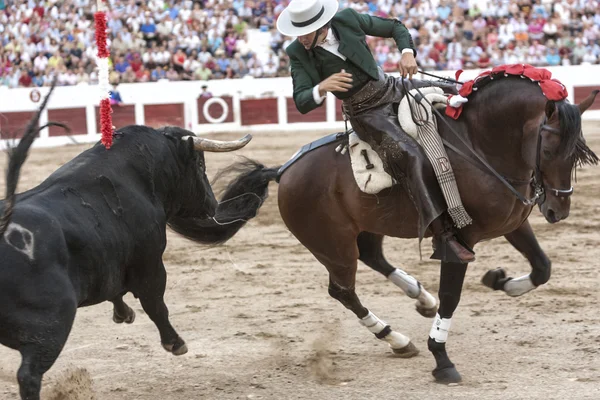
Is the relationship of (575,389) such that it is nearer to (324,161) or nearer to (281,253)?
(324,161)

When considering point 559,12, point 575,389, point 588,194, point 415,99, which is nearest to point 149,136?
point 415,99

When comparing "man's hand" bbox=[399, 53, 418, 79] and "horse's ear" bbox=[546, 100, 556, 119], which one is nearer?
"horse's ear" bbox=[546, 100, 556, 119]

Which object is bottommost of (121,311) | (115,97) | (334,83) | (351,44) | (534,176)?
(115,97)

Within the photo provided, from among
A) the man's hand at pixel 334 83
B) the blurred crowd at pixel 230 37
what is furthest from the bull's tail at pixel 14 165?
the blurred crowd at pixel 230 37

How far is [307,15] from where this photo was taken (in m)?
5.36

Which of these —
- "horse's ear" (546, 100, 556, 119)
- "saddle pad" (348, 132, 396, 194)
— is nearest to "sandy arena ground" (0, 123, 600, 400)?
"saddle pad" (348, 132, 396, 194)

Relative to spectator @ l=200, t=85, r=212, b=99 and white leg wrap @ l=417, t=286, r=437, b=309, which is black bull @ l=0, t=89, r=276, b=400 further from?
spectator @ l=200, t=85, r=212, b=99

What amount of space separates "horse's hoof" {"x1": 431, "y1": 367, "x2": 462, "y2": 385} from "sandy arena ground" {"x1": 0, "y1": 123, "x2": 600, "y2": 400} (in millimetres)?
71

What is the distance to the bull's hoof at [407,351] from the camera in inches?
229

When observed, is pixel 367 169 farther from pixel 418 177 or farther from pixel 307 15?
pixel 307 15

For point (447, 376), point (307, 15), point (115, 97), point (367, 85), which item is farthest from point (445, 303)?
point (115, 97)

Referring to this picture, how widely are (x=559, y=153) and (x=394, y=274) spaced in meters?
1.87

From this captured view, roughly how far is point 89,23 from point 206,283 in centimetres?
1388

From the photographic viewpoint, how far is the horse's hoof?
5250 mm
